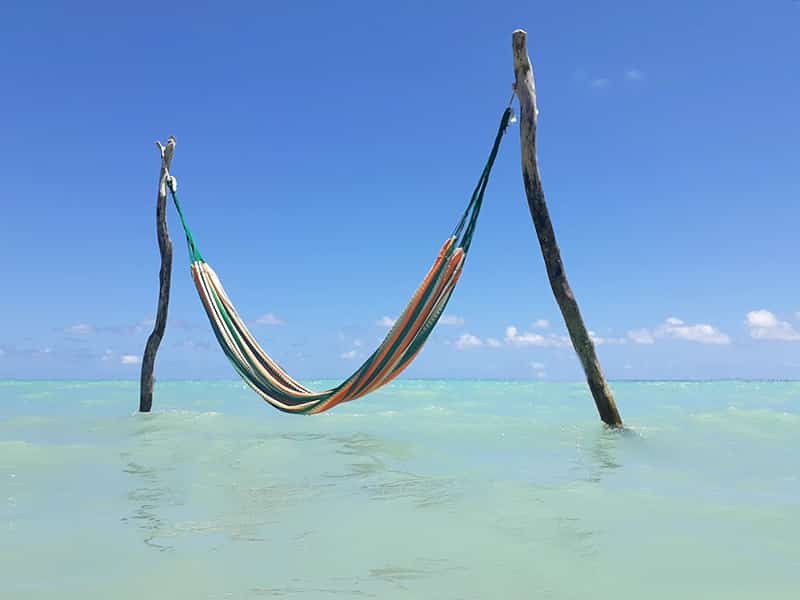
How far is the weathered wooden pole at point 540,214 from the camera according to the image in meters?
5.94

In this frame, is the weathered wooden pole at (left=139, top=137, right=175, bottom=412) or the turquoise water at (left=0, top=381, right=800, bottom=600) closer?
the turquoise water at (left=0, top=381, right=800, bottom=600)

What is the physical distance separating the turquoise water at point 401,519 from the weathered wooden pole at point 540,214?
3.16 feet

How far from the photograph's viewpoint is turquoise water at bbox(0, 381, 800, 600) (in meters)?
2.45

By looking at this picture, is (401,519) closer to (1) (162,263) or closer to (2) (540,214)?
(2) (540,214)

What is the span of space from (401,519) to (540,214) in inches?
141

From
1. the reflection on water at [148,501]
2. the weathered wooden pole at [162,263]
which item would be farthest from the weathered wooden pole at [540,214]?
the weathered wooden pole at [162,263]

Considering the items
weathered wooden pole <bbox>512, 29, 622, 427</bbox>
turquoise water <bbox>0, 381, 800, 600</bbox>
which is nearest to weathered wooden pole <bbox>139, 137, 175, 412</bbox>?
turquoise water <bbox>0, 381, 800, 600</bbox>

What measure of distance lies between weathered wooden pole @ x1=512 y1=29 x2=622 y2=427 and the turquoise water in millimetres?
964

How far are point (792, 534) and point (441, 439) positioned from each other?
422 centimetres

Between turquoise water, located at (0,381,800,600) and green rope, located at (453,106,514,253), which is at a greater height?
green rope, located at (453,106,514,253)

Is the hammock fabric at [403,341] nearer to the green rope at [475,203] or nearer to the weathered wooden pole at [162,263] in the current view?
the green rope at [475,203]

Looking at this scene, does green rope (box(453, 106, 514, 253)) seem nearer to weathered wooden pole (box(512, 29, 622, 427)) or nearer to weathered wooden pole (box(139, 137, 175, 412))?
weathered wooden pole (box(512, 29, 622, 427))

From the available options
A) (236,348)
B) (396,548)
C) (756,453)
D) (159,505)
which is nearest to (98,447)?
(236,348)

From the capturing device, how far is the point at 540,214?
6.03 metres
